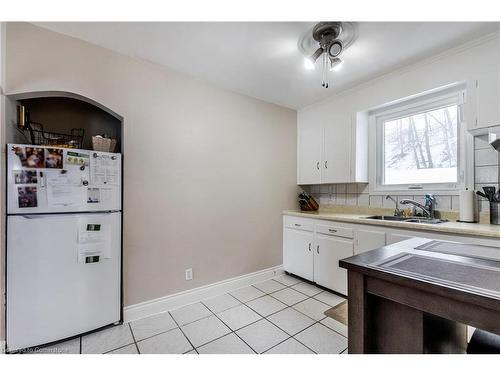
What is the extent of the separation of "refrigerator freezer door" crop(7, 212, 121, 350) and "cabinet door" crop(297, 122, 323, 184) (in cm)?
236

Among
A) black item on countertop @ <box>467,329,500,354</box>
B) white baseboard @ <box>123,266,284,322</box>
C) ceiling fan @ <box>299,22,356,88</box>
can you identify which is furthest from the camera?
white baseboard @ <box>123,266,284,322</box>

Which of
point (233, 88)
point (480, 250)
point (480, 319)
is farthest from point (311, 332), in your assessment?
point (233, 88)

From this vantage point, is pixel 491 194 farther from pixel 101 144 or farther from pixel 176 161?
pixel 101 144

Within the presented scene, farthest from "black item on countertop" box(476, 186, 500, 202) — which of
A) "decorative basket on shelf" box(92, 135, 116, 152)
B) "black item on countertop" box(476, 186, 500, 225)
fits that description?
"decorative basket on shelf" box(92, 135, 116, 152)

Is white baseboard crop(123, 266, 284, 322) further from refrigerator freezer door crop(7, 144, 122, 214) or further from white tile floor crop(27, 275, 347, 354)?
refrigerator freezer door crop(7, 144, 122, 214)

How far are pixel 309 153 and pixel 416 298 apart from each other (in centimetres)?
260

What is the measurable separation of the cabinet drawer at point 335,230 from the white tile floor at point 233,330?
655mm

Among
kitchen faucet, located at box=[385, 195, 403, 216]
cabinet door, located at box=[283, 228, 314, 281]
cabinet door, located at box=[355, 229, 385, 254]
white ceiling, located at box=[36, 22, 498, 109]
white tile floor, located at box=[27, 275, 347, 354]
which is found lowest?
white tile floor, located at box=[27, 275, 347, 354]

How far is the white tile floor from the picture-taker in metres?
1.62

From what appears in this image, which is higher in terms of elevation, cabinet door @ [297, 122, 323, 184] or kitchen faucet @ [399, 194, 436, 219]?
cabinet door @ [297, 122, 323, 184]

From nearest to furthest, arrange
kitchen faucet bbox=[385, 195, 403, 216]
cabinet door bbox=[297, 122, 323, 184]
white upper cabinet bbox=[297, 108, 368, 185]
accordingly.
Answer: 1. kitchen faucet bbox=[385, 195, 403, 216]
2. white upper cabinet bbox=[297, 108, 368, 185]
3. cabinet door bbox=[297, 122, 323, 184]

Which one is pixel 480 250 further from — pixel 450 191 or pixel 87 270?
pixel 87 270

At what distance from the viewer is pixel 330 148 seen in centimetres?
294
